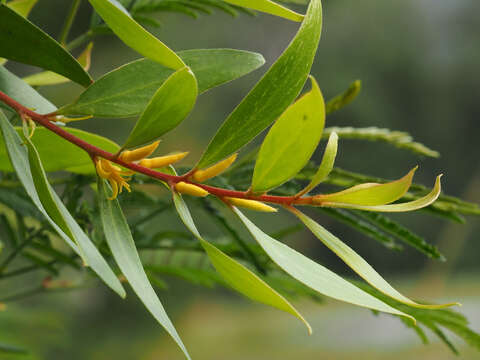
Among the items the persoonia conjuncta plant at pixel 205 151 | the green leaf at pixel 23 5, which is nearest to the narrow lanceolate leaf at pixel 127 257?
the persoonia conjuncta plant at pixel 205 151

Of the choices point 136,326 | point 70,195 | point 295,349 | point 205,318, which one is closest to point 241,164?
point 70,195

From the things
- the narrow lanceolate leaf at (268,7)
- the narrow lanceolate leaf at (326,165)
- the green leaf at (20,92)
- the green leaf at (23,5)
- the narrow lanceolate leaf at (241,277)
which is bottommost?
the narrow lanceolate leaf at (241,277)

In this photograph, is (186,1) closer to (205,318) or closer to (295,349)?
(295,349)

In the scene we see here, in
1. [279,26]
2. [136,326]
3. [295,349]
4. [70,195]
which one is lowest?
[136,326]

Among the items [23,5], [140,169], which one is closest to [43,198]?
[140,169]

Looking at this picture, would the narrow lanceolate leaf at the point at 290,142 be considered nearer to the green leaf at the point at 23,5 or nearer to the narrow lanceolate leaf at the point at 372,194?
the narrow lanceolate leaf at the point at 372,194

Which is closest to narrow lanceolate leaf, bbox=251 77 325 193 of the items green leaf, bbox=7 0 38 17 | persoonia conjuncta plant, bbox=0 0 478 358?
persoonia conjuncta plant, bbox=0 0 478 358
